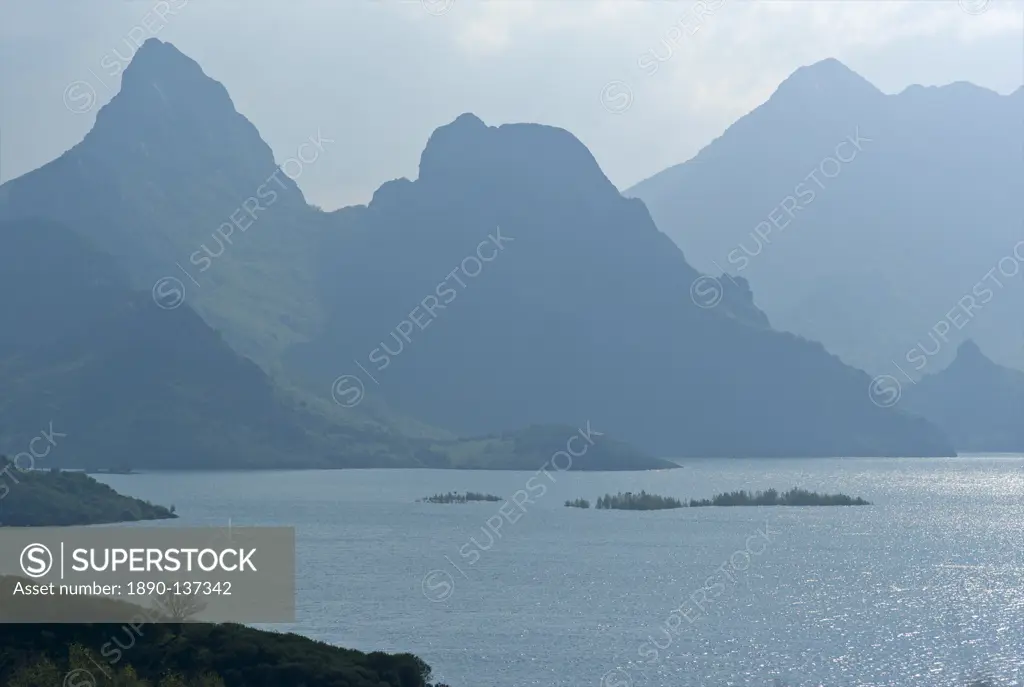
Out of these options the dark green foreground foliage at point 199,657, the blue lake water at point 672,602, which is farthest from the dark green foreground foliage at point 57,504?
the dark green foreground foliage at point 199,657

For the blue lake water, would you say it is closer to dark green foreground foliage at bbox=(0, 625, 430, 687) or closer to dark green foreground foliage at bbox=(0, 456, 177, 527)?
dark green foreground foliage at bbox=(0, 625, 430, 687)

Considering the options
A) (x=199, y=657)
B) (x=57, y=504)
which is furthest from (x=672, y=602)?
(x=57, y=504)

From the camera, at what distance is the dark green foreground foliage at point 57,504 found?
175875 mm

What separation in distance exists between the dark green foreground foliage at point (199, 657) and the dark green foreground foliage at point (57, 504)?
118720 millimetres

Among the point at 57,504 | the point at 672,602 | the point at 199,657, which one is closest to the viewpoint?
the point at 199,657

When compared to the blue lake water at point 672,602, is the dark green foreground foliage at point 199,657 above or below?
below

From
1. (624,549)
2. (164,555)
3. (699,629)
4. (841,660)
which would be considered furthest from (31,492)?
(841,660)

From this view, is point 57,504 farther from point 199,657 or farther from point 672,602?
point 199,657

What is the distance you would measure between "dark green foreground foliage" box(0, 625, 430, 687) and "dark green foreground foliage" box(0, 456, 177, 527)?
11872 cm

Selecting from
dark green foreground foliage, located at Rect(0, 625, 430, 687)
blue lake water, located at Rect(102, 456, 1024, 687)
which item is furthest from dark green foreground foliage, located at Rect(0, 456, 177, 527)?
dark green foreground foliage, located at Rect(0, 625, 430, 687)

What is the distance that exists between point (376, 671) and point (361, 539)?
95509mm

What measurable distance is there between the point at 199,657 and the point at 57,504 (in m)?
135

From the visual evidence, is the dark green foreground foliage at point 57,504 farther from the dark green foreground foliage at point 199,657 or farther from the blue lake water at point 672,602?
the dark green foreground foliage at point 199,657

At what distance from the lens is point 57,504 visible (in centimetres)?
18325
